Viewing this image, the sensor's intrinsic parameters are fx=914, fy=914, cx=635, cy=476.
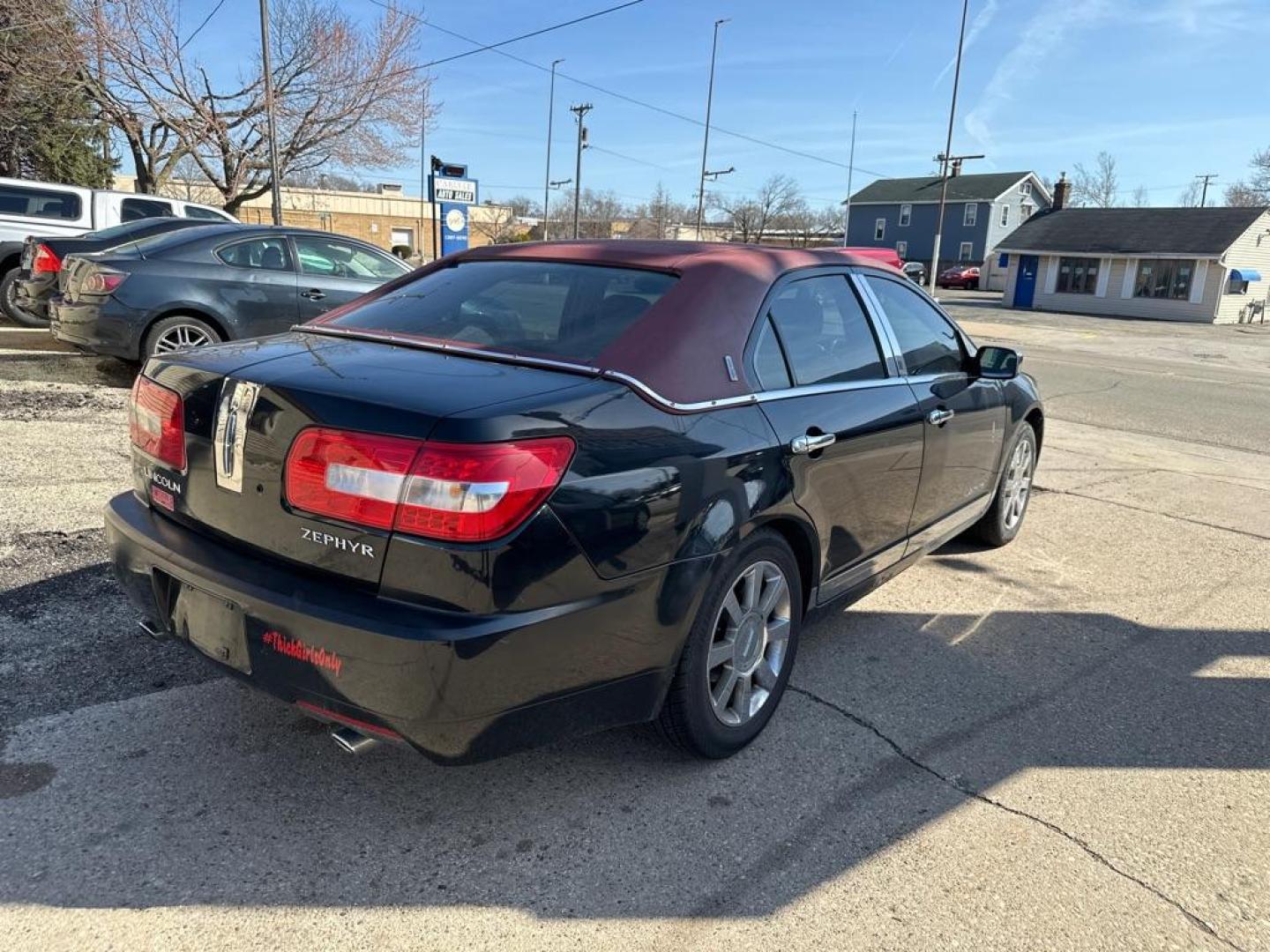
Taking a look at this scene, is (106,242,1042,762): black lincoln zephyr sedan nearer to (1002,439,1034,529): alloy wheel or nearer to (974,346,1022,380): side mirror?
(974,346,1022,380): side mirror

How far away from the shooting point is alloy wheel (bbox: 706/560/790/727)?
9.46 feet

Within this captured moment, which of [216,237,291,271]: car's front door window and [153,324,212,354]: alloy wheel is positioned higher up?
[216,237,291,271]: car's front door window

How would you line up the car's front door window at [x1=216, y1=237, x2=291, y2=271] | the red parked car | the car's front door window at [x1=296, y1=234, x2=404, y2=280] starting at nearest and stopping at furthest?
the car's front door window at [x1=216, y1=237, x2=291, y2=271]
the car's front door window at [x1=296, y1=234, x2=404, y2=280]
the red parked car

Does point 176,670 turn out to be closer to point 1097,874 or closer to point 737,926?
point 737,926

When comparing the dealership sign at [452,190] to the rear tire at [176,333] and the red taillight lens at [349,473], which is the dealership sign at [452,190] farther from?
the red taillight lens at [349,473]

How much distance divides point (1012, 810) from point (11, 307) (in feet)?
41.0

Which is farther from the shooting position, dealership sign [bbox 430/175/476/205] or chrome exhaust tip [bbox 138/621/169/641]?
dealership sign [bbox 430/175/476/205]

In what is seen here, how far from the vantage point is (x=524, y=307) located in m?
3.21

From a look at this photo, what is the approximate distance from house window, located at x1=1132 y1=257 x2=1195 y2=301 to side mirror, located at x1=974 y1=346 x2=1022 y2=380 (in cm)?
3992

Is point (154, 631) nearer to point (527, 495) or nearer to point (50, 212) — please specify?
point (527, 495)

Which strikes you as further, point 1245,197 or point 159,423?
point 1245,197

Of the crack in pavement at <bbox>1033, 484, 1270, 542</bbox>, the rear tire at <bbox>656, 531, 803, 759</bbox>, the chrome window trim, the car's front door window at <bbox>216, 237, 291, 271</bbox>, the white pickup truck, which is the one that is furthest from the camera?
the white pickup truck

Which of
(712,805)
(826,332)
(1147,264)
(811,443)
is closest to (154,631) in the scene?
(712,805)

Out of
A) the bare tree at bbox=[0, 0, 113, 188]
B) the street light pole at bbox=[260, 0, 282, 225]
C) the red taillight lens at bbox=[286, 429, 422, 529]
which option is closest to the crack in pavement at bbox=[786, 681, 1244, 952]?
the red taillight lens at bbox=[286, 429, 422, 529]
